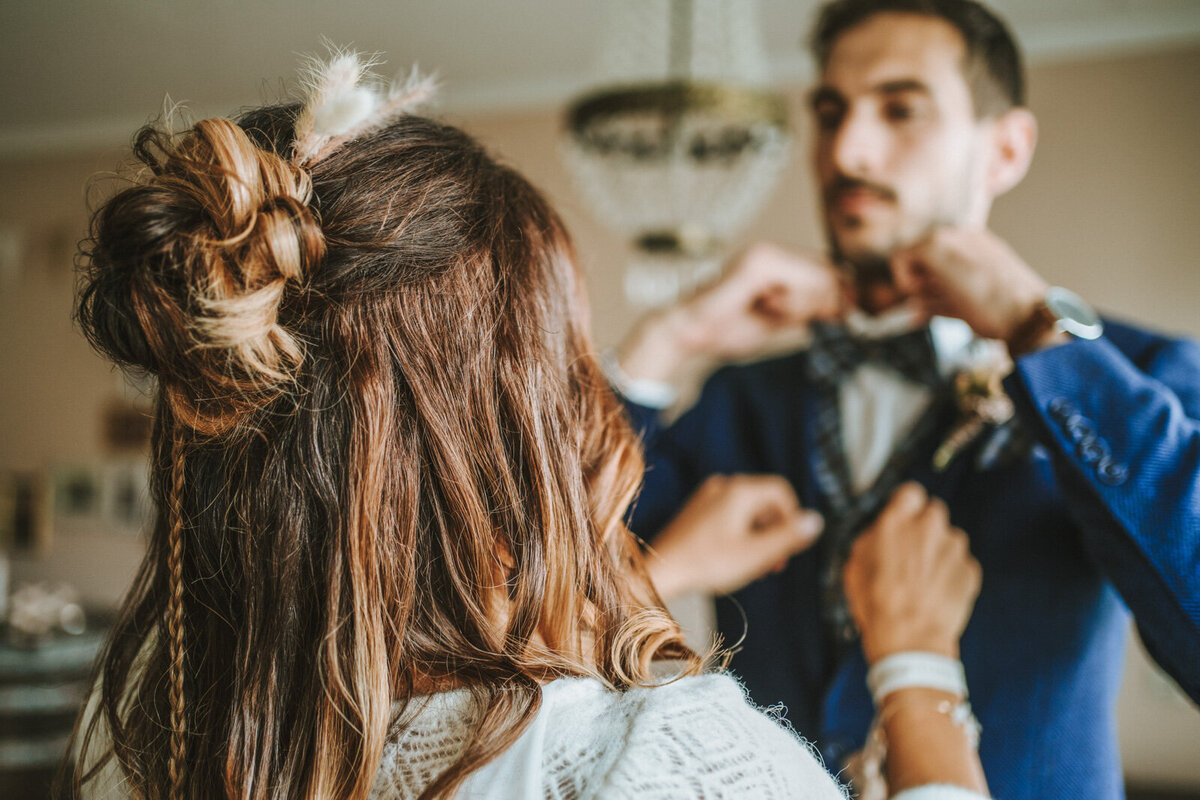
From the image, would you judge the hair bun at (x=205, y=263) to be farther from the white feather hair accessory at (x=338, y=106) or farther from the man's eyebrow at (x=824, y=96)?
the man's eyebrow at (x=824, y=96)

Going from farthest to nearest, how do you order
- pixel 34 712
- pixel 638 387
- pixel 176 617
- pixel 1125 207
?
pixel 1125 207
pixel 34 712
pixel 638 387
pixel 176 617

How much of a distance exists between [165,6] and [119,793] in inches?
115

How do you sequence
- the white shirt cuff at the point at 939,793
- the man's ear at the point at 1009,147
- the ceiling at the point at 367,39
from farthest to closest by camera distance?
the ceiling at the point at 367,39
the man's ear at the point at 1009,147
the white shirt cuff at the point at 939,793

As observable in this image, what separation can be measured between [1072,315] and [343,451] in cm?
73

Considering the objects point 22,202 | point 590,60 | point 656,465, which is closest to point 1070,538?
point 656,465

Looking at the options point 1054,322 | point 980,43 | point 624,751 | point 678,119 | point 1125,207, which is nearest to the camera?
point 624,751

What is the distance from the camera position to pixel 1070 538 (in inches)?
34.7

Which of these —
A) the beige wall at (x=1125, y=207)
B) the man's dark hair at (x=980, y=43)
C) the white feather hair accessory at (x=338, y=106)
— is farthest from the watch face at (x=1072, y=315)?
the beige wall at (x=1125, y=207)

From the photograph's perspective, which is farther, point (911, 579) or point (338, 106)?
point (911, 579)

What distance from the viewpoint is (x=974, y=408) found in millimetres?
Answer: 938

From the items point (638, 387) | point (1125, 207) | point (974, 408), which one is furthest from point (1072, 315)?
point (1125, 207)

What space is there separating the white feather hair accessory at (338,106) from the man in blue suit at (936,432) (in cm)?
63

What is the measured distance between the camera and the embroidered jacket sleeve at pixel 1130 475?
0.71 meters

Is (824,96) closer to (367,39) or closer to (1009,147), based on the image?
(1009,147)
